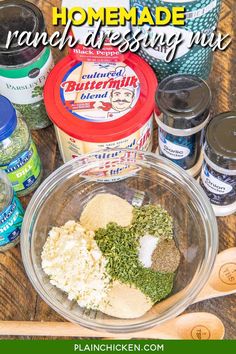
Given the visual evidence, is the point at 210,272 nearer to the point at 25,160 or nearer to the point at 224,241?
the point at 224,241

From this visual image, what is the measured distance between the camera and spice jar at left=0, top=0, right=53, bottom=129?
104 cm

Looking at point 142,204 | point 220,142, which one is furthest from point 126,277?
point 220,142

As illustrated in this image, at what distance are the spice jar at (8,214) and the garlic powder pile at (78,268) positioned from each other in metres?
0.07

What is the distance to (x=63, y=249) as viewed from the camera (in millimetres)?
997

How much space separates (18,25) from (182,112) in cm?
32

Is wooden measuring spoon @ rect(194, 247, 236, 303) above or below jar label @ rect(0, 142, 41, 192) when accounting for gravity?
below

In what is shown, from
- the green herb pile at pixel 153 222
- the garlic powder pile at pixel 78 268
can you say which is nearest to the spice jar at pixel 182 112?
the green herb pile at pixel 153 222

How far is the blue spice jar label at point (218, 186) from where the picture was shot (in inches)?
39.7

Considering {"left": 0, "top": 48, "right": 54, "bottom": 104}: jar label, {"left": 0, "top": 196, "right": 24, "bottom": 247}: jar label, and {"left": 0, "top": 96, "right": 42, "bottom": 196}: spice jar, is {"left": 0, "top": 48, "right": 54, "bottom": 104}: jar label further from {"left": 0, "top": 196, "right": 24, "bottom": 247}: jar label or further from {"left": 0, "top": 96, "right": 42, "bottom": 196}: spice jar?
{"left": 0, "top": 196, "right": 24, "bottom": 247}: jar label

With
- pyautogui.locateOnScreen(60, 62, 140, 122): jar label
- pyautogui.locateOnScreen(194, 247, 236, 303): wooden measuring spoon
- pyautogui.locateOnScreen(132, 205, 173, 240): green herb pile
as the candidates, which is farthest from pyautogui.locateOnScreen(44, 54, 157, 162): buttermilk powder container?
pyautogui.locateOnScreen(194, 247, 236, 303): wooden measuring spoon

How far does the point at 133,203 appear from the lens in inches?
43.9

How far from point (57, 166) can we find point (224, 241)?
332mm

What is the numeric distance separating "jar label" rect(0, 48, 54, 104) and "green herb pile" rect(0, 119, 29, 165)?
0.07 metres

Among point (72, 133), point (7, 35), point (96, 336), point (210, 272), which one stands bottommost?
point (96, 336)
